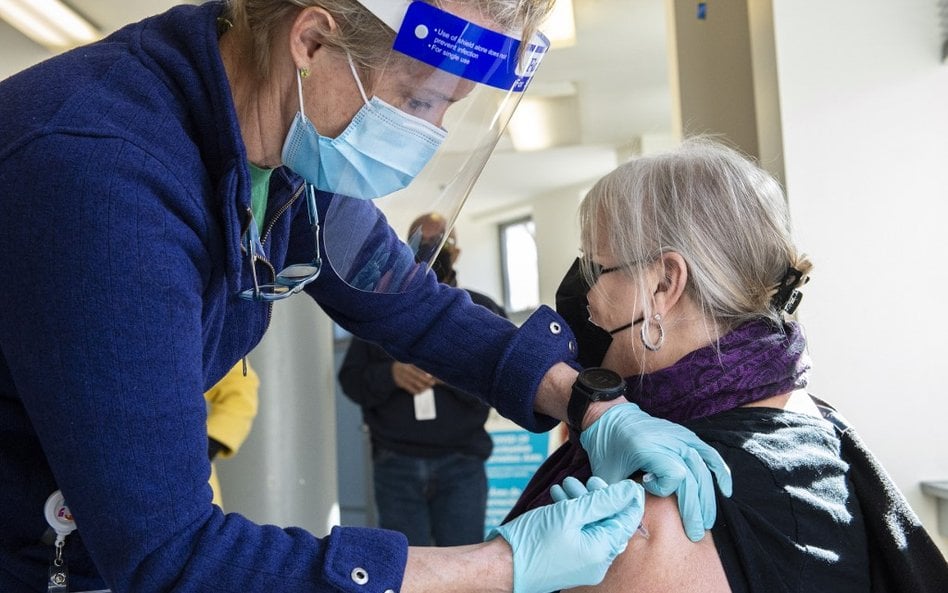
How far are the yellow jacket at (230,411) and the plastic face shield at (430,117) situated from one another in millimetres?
1693

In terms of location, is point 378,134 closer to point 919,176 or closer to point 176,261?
point 176,261

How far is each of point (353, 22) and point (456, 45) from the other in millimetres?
124

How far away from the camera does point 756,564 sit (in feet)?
4.08

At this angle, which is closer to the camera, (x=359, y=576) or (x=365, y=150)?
(x=359, y=576)

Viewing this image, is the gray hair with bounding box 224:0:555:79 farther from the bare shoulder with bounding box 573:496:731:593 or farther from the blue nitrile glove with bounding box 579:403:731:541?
the bare shoulder with bounding box 573:496:731:593

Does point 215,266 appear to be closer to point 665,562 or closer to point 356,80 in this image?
point 356,80

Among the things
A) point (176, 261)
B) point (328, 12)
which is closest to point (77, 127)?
point (176, 261)

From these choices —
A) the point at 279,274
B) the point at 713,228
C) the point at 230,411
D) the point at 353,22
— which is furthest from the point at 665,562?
the point at 230,411

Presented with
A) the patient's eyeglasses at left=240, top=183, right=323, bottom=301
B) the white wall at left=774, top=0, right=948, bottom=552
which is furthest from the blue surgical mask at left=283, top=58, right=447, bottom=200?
the white wall at left=774, top=0, right=948, bottom=552

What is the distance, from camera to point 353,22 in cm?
117

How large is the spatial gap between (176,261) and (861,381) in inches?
76.0

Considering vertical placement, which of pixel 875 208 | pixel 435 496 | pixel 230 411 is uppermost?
pixel 875 208

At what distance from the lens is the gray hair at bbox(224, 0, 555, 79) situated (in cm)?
117

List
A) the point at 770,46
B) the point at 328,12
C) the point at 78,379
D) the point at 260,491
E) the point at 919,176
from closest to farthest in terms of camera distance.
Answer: the point at 78,379
the point at 328,12
the point at 919,176
the point at 770,46
the point at 260,491
